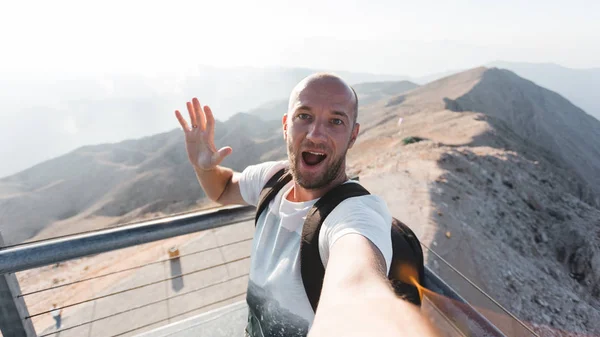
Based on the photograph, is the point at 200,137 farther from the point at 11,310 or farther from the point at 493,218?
the point at 493,218

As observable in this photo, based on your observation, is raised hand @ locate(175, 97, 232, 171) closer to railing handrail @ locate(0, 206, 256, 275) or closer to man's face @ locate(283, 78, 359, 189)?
railing handrail @ locate(0, 206, 256, 275)

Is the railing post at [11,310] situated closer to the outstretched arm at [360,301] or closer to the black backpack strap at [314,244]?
the black backpack strap at [314,244]

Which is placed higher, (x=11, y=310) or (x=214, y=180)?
(x=214, y=180)

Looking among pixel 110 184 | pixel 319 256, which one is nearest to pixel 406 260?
pixel 319 256

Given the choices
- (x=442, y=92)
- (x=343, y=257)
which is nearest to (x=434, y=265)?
(x=343, y=257)

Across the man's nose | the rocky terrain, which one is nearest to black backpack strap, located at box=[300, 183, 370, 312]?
the man's nose

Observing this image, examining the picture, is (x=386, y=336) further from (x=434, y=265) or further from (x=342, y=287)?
(x=434, y=265)
